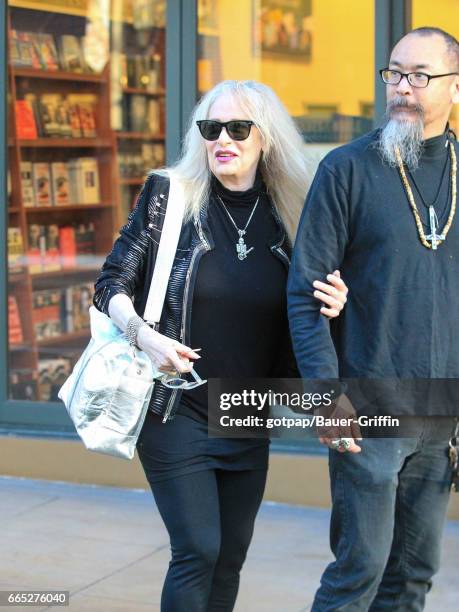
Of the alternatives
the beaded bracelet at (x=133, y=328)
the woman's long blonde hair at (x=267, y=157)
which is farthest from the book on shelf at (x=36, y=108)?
the beaded bracelet at (x=133, y=328)

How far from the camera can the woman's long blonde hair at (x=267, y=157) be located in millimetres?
3611

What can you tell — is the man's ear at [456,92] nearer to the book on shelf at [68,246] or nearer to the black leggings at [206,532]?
the black leggings at [206,532]

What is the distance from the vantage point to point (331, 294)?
322 centimetres

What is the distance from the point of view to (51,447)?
21.6ft

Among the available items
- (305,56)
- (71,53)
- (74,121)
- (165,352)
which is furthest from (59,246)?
(165,352)

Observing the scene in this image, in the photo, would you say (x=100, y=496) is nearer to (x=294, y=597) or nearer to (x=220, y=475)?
(x=294, y=597)

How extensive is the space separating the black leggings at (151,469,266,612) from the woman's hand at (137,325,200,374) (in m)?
0.37

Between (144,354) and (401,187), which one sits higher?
(401,187)

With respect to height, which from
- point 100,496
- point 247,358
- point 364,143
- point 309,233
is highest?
point 364,143

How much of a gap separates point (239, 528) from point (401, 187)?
1.18 m

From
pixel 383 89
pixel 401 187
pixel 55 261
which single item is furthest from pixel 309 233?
pixel 55 261

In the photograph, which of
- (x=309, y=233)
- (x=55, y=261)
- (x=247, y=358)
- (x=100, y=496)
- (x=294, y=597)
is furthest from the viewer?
(x=55, y=261)

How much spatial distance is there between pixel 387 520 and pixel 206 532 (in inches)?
21.6

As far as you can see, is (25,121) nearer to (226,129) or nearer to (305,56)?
(305,56)
